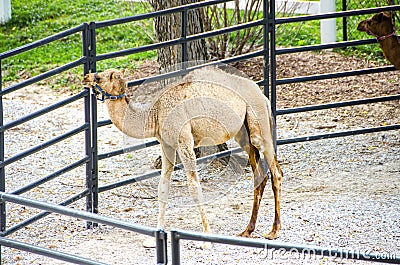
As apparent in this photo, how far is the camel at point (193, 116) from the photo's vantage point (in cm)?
574

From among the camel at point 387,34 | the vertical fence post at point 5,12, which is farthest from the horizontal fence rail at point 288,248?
the vertical fence post at point 5,12

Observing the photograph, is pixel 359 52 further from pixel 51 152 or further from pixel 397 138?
pixel 51 152

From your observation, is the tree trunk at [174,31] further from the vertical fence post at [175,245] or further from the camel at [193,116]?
the vertical fence post at [175,245]

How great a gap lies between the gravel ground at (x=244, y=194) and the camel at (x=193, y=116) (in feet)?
1.23

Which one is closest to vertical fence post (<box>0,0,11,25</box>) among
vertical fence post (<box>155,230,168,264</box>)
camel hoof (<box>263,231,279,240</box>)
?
camel hoof (<box>263,231,279,240</box>)

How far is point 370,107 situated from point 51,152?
394cm

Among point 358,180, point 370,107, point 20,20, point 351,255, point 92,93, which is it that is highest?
point 20,20

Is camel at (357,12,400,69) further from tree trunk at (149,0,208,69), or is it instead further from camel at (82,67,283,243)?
camel at (82,67,283,243)

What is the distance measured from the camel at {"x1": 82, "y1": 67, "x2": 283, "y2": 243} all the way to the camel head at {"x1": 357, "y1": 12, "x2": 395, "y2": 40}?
7.78ft

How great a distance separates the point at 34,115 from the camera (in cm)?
582

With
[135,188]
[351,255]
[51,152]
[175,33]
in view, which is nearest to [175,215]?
[135,188]

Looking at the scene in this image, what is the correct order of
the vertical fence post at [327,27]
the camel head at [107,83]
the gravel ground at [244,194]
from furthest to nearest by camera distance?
the vertical fence post at [327,27], the gravel ground at [244,194], the camel head at [107,83]

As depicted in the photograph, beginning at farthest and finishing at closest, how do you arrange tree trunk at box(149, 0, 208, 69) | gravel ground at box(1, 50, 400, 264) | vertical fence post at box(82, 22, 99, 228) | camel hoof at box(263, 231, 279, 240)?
tree trunk at box(149, 0, 208, 69) < vertical fence post at box(82, 22, 99, 228) < camel hoof at box(263, 231, 279, 240) < gravel ground at box(1, 50, 400, 264)

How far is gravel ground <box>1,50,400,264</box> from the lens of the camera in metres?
5.91
